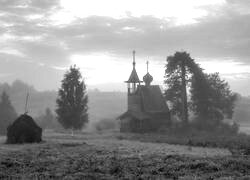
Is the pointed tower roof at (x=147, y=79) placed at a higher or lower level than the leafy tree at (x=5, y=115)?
higher

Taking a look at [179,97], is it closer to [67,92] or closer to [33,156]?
[67,92]

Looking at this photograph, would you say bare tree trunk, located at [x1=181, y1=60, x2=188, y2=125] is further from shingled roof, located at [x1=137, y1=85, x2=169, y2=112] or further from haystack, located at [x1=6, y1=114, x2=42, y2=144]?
haystack, located at [x1=6, y1=114, x2=42, y2=144]

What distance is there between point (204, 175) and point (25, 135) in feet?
84.3

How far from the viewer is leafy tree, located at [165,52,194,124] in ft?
216

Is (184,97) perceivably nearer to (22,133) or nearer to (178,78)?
(178,78)

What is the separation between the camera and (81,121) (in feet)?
197

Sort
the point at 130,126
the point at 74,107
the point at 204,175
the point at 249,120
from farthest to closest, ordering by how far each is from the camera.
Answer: the point at 249,120
the point at 130,126
the point at 74,107
the point at 204,175

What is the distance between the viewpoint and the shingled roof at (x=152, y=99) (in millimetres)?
66125

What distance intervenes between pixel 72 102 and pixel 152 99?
15.0 metres

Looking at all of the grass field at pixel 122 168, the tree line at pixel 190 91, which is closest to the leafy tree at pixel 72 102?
the tree line at pixel 190 91

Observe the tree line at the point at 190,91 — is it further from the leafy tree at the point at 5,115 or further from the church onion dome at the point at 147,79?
the leafy tree at the point at 5,115

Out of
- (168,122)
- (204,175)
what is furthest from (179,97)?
(204,175)

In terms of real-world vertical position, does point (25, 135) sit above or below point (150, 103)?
below

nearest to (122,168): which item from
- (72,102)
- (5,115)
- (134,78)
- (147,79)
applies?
(72,102)
